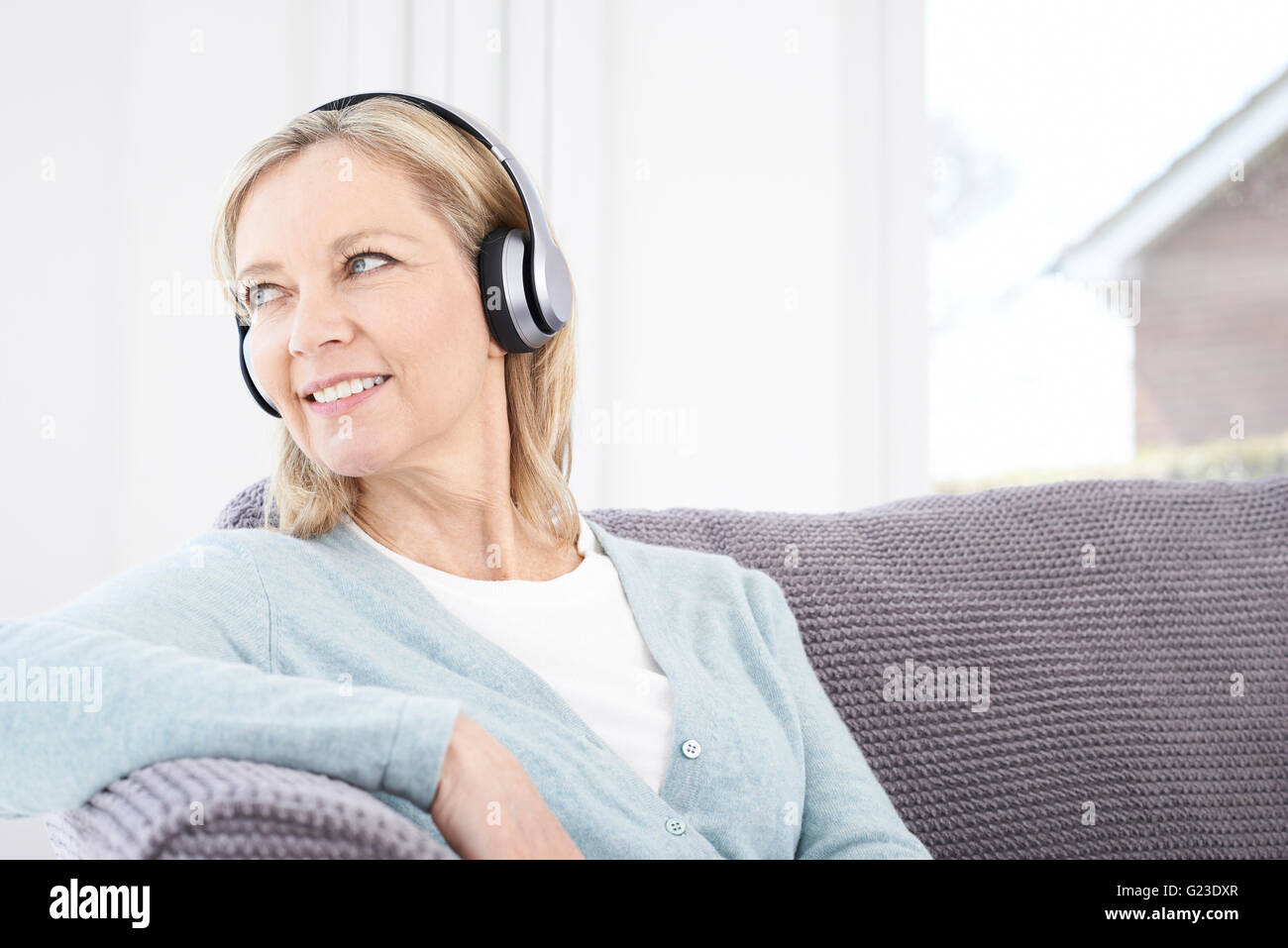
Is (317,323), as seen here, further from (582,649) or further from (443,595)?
(582,649)

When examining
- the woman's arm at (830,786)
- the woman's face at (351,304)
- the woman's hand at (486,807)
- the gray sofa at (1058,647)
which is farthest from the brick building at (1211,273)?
the woman's hand at (486,807)

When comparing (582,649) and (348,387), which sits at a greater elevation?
(348,387)

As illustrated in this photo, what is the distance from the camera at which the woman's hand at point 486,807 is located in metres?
0.69

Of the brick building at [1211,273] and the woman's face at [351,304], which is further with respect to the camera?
the brick building at [1211,273]

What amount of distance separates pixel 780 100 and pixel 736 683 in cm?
152

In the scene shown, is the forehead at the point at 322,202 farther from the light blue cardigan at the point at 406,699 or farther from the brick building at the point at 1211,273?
the brick building at the point at 1211,273

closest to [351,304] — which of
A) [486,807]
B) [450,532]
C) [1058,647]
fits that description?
[450,532]

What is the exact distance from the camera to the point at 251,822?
2.02 ft

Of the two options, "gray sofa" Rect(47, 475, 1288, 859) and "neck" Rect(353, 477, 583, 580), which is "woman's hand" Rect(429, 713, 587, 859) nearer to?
"neck" Rect(353, 477, 583, 580)

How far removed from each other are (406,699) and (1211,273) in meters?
2.43

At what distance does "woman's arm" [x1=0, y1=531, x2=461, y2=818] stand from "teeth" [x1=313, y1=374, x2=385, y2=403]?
0.34 meters

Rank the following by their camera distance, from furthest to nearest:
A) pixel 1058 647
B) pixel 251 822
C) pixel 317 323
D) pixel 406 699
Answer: pixel 1058 647 → pixel 317 323 → pixel 406 699 → pixel 251 822

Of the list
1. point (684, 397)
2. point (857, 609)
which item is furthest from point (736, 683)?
point (684, 397)

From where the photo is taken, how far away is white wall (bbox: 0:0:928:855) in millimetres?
1869
